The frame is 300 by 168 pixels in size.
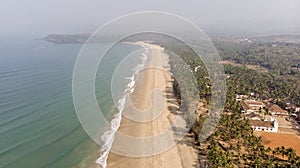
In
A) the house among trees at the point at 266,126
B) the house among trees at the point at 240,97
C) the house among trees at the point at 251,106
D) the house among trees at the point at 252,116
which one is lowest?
the house among trees at the point at 266,126

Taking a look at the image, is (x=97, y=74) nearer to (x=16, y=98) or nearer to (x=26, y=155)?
(x=16, y=98)

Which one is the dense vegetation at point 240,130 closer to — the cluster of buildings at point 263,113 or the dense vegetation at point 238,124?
the dense vegetation at point 238,124

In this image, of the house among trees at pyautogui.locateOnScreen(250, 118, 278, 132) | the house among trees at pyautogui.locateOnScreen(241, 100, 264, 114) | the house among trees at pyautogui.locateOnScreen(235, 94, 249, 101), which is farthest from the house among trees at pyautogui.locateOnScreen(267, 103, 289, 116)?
the house among trees at pyautogui.locateOnScreen(250, 118, 278, 132)

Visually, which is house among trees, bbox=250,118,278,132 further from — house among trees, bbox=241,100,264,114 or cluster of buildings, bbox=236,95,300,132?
house among trees, bbox=241,100,264,114

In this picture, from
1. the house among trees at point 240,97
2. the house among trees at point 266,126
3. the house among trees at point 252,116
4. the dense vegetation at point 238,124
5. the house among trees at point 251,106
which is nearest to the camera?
the dense vegetation at point 238,124

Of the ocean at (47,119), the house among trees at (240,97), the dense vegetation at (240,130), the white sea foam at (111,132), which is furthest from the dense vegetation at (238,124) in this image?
the ocean at (47,119)

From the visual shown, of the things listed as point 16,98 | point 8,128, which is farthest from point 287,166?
point 16,98

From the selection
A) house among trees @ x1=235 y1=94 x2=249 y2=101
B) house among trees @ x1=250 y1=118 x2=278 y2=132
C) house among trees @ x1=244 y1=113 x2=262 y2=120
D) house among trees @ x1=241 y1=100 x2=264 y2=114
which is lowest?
house among trees @ x1=250 y1=118 x2=278 y2=132

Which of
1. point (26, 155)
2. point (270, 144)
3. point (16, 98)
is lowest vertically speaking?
point (270, 144)
